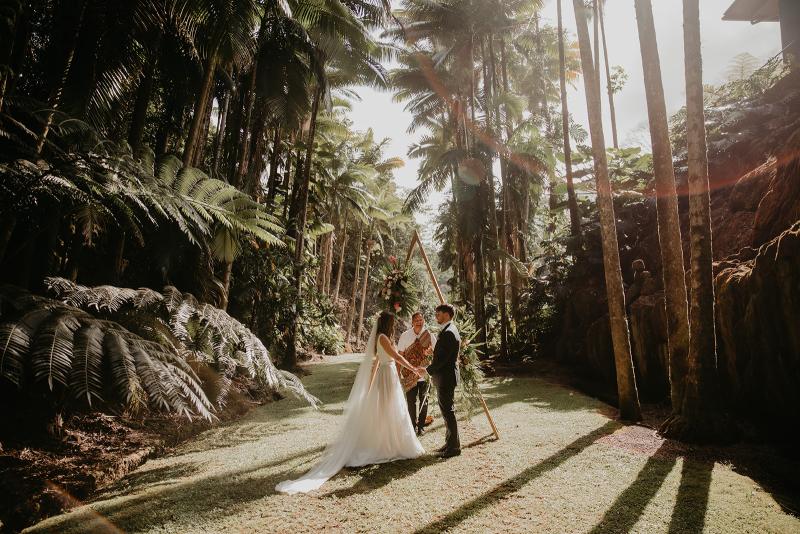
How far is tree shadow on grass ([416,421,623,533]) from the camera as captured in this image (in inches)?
148

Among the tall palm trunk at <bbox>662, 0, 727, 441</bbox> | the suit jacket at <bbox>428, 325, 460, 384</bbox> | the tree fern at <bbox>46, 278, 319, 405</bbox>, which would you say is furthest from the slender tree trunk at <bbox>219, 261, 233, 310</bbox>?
the tall palm trunk at <bbox>662, 0, 727, 441</bbox>

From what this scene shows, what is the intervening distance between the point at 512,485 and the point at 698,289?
14.8ft

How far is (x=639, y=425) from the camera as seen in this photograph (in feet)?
23.7

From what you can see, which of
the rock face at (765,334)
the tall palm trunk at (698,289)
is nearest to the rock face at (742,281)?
the rock face at (765,334)

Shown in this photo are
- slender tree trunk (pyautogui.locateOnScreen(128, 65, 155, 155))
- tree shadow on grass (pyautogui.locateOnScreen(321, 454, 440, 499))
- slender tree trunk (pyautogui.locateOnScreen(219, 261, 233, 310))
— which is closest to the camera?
tree shadow on grass (pyautogui.locateOnScreen(321, 454, 440, 499))

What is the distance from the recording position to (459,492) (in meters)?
4.41

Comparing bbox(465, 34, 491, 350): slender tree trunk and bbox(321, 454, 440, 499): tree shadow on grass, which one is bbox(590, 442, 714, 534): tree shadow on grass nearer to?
bbox(321, 454, 440, 499): tree shadow on grass

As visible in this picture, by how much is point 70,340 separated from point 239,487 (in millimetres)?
2779

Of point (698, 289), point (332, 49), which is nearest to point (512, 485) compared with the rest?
point (698, 289)

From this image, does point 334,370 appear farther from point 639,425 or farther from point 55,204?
point 55,204

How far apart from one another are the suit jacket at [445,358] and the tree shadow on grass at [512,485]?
1476 mm

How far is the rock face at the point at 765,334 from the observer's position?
612 centimetres

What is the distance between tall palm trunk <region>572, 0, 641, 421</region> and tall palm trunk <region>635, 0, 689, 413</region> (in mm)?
792

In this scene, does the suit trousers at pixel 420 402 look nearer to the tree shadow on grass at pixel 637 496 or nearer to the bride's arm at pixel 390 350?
the bride's arm at pixel 390 350
